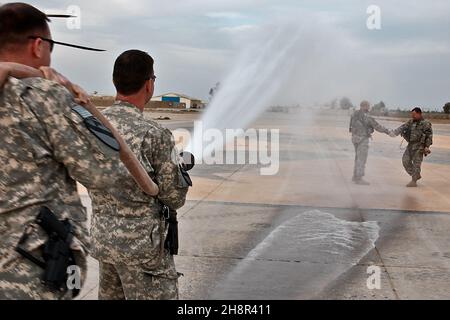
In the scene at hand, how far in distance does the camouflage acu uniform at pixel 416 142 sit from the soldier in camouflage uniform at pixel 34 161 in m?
9.91

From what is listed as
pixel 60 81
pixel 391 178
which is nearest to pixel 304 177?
pixel 391 178

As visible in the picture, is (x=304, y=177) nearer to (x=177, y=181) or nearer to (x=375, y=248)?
(x=375, y=248)

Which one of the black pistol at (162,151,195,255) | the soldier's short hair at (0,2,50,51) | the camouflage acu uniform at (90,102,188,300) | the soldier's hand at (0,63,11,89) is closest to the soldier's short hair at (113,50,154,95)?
the camouflage acu uniform at (90,102,188,300)

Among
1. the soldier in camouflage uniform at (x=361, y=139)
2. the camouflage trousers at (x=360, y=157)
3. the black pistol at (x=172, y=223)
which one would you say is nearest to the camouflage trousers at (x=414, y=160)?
the soldier in camouflage uniform at (x=361, y=139)

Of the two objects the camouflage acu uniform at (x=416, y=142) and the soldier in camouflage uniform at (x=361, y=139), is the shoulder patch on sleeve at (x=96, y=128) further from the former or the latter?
the camouflage acu uniform at (x=416, y=142)

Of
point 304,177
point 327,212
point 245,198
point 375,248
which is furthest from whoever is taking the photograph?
point 304,177

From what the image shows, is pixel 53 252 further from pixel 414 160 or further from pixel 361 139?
pixel 414 160

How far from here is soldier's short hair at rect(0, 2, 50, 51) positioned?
1.91 m

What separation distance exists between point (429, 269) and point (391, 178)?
22.8ft

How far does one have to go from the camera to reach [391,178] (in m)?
11.9

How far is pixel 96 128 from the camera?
1860 millimetres

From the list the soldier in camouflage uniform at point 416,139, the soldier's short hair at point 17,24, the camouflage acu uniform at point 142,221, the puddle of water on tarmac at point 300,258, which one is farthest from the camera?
the soldier in camouflage uniform at point 416,139

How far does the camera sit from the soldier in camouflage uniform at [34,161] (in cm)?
181

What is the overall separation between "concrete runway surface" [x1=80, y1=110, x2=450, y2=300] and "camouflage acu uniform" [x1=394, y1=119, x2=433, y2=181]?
405mm
